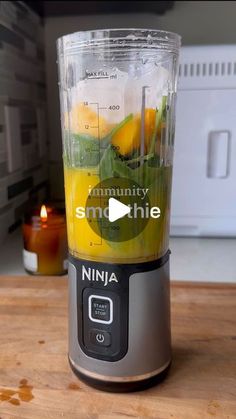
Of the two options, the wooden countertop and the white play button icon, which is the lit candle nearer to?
the wooden countertop

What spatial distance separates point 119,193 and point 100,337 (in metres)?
0.14

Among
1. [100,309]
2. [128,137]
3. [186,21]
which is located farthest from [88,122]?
[186,21]

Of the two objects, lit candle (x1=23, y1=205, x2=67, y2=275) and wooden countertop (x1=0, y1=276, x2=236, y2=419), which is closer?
wooden countertop (x1=0, y1=276, x2=236, y2=419)

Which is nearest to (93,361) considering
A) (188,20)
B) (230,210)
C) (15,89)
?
(230,210)

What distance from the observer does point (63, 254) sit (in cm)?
69

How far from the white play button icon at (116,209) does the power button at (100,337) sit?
0.11 m

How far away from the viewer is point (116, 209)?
37cm

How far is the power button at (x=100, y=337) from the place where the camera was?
15.6 inches

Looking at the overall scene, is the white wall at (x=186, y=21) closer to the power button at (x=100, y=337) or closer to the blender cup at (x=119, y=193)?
the blender cup at (x=119, y=193)

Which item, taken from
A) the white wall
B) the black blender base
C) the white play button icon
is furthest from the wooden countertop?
the white wall

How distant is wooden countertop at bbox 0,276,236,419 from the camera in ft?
1.25

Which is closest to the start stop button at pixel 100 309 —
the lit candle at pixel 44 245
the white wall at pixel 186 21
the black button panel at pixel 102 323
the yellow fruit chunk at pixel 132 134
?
the black button panel at pixel 102 323

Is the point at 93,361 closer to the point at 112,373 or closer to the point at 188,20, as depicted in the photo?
the point at 112,373

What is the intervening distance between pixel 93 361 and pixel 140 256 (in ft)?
0.37
